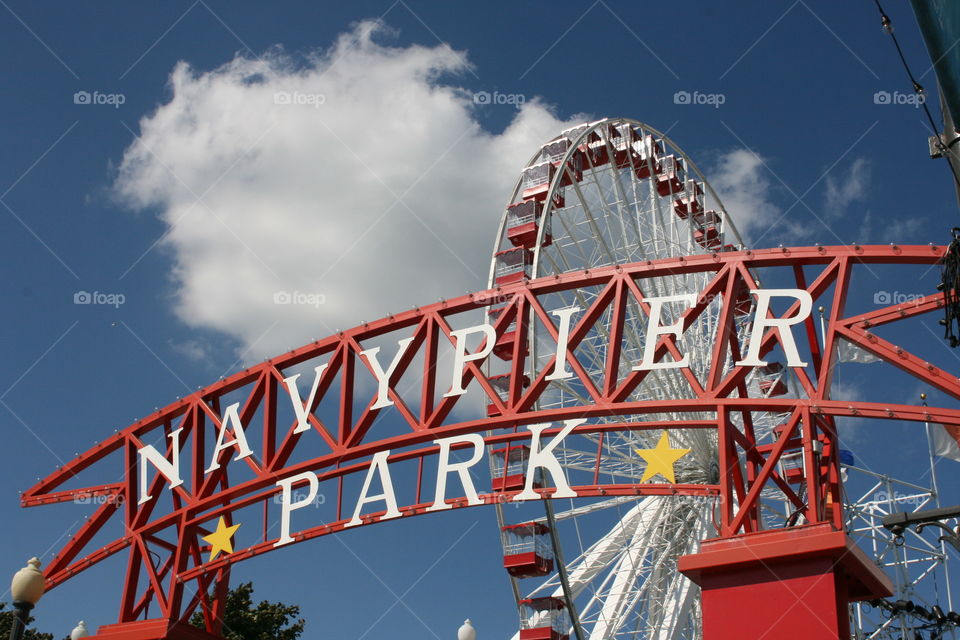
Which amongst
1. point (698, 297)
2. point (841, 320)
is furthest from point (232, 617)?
point (841, 320)

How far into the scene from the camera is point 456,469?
1947 cm

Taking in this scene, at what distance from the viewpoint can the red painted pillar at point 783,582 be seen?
13.6 metres

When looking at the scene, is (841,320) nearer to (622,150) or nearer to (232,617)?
(622,150)

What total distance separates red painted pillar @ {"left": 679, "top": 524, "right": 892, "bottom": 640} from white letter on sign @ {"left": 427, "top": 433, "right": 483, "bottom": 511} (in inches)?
214

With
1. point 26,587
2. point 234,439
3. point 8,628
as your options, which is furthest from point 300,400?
point 8,628

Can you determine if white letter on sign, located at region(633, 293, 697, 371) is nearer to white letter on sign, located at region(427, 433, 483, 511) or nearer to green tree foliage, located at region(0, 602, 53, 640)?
white letter on sign, located at region(427, 433, 483, 511)

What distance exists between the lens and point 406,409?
20.4 m

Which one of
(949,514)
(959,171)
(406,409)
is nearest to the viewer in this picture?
(959,171)

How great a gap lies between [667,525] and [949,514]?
63.7 ft

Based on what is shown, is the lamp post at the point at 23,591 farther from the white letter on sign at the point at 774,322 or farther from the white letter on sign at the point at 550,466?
the white letter on sign at the point at 774,322

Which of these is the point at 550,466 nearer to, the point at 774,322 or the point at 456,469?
the point at 456,469

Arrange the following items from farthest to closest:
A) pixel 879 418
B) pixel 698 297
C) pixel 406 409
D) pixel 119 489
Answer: pixel 119 489 → pixel 406 409 → pixel 698 297 → pixel 879 418

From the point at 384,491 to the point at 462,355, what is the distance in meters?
3.01

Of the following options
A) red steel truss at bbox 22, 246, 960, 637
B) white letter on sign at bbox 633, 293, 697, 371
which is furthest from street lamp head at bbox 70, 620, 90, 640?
white letter on sign at bbox 633, 293, 697, 371
